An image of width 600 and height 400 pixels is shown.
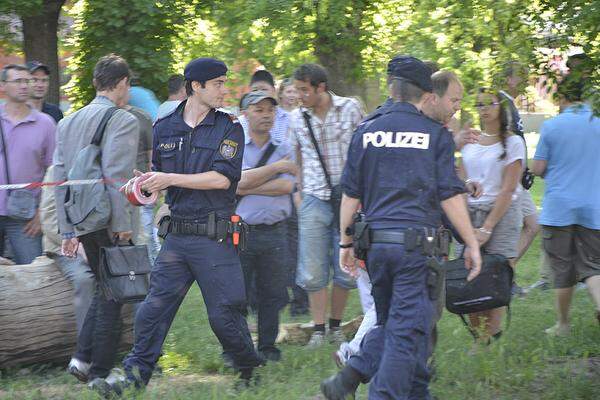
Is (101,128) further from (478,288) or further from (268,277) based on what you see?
(478,288)

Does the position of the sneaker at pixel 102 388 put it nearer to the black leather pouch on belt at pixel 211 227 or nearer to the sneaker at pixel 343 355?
the black leather pouch on belt at pixel 211 227

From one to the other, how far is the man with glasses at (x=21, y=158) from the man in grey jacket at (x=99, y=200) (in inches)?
47.8

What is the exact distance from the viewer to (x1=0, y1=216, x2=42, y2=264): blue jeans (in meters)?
7.40

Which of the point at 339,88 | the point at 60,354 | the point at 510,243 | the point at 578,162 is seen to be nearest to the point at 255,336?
the point at 60,354

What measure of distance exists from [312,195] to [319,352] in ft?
3.77

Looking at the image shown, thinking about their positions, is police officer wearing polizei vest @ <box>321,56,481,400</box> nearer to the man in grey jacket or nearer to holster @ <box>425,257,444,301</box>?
holster @ <box>425,257,444,301</box>

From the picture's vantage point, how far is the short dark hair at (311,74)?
7.23 metres

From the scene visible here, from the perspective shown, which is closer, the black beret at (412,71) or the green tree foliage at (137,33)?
the black beret at (412,71)

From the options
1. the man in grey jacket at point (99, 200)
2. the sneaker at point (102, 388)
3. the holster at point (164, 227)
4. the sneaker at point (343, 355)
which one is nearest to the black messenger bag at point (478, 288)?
the sneaker at point (343, 355)

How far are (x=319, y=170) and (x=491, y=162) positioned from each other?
126 cm

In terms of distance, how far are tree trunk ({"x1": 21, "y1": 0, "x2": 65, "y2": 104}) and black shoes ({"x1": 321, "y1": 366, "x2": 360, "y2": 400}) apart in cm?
774

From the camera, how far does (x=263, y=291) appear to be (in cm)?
699

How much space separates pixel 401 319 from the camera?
5.04 metres

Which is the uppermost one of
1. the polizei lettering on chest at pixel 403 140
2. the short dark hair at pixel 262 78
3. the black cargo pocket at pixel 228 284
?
the short dark hair at pixel 262 78
